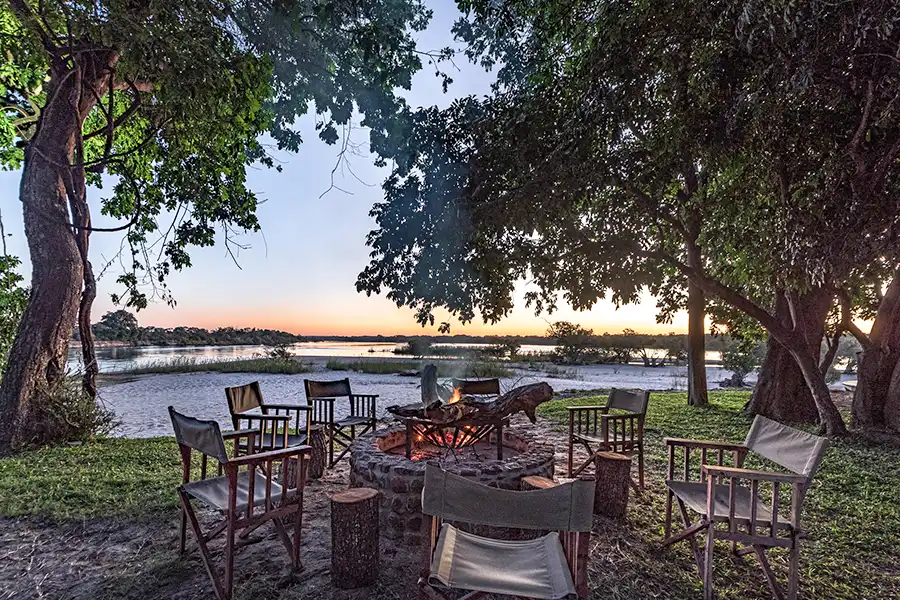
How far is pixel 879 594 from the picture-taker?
2414mm

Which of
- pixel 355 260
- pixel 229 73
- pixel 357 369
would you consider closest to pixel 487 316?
pixel 355 260

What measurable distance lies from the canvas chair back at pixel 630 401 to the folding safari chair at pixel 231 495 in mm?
2909

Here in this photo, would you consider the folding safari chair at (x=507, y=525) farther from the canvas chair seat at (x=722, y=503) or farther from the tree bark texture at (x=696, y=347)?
the tree bark texture at (x=696, y=347)

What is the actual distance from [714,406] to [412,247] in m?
7.59

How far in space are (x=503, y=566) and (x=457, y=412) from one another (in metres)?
1.83

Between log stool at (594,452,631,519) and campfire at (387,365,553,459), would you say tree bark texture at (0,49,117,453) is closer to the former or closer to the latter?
campfire at (387,365,553,459)

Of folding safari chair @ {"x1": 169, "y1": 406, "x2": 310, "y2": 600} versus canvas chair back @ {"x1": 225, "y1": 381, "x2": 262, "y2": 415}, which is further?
canvas chair back @ {"x1": 225, "y1": 381, "x2": 262, "y2": 415}

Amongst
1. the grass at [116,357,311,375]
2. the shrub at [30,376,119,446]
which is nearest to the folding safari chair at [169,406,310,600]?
the shrub at [30,376,119,446]

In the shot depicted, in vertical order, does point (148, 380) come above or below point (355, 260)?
below

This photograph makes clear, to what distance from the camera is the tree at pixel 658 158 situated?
10.6ft

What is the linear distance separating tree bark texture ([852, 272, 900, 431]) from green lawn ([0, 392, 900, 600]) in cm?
76

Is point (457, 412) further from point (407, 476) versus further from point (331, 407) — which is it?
point (331, 407)

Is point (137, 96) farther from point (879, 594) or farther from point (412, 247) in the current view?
point (879, 594)

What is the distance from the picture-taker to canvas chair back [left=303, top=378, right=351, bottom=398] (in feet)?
14.8
